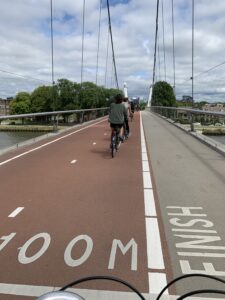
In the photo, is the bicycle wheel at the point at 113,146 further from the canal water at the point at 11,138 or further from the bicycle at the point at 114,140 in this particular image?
the canal water at the point at 11,138

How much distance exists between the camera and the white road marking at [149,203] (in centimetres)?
669

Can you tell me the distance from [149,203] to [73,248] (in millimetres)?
2481

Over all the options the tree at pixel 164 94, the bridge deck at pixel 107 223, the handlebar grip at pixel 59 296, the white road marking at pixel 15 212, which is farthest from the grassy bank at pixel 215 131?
the tree at pixel 164 94

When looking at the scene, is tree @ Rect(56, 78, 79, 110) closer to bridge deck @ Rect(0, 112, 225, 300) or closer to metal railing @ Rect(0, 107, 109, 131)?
metal railing @ Rect(0, 107, 109, 131)

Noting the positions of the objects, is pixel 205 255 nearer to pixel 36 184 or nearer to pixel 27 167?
pixel 36 184

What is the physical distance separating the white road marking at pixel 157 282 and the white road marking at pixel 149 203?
2242 millimetres

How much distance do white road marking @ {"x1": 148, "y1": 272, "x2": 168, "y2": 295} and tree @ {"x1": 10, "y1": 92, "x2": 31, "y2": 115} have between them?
137 m

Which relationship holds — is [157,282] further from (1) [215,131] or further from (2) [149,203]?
(1) [215,131]

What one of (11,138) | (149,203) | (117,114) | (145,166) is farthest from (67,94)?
(149,203)

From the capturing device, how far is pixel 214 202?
24.2 feet

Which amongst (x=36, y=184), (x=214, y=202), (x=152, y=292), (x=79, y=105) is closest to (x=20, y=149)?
(x=36, y=184)

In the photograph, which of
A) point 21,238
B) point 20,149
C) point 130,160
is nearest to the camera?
point 21,238

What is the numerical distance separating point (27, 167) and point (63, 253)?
259 inches

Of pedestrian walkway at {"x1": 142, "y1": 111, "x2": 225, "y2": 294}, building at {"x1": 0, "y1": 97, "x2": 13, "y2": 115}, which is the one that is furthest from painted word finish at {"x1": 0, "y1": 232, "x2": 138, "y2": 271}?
building at {"x1": 0, "y1": 97, "x2": 13, "y2": 115}
